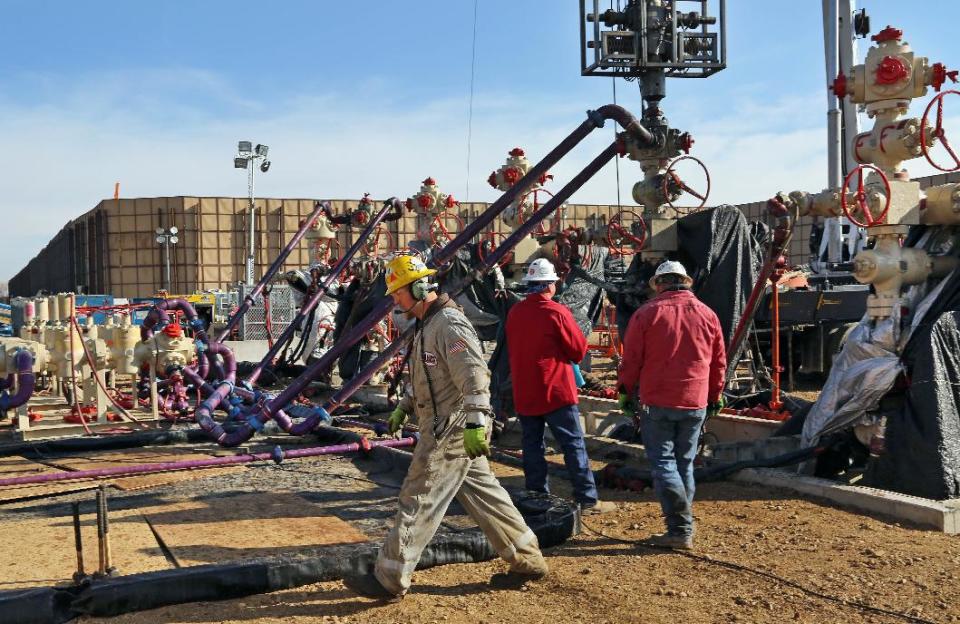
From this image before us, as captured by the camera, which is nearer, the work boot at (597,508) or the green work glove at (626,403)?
the green work glove at (626,403)

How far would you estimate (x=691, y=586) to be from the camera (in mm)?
5008

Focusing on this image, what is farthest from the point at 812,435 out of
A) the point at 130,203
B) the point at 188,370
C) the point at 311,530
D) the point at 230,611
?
the point at 130,203

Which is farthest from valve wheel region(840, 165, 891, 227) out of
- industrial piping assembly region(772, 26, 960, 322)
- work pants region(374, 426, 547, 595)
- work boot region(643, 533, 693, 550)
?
work pants region(374, 426, 547, 595)

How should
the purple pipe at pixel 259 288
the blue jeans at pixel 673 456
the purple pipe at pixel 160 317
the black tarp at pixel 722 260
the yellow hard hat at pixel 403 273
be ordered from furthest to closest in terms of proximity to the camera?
the purple pipe at pixel 259 288 < the purple pipe at pixel 160 317 < the black tarp at pixel 722 260 < the blue jeans at pixel 673 456 < the yellow hard hat at pixel 403 273

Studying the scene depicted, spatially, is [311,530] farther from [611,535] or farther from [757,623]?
[757,623]

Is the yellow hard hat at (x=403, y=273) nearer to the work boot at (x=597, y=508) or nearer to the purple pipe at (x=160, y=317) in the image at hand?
the work boot at (x=597, y=508)

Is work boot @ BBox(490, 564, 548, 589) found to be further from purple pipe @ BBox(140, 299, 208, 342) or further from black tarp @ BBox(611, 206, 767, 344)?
purple pipe @ BBox(140, 299, 208, 342)

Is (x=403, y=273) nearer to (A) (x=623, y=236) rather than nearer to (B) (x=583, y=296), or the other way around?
(A) (x=623, y=236)

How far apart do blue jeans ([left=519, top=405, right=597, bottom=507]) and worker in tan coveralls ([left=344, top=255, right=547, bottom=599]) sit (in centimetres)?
160

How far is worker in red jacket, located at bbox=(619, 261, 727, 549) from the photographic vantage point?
5.73 metres

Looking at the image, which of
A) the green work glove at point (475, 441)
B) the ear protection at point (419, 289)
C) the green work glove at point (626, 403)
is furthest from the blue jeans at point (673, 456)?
the ear protection at point (419, 289)

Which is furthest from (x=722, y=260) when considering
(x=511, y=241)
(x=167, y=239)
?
(x=167, y=239)

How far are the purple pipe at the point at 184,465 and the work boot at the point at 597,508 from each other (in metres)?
2.36

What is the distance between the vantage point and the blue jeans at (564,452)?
662 centimetres
